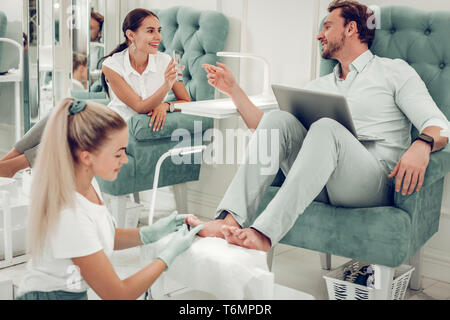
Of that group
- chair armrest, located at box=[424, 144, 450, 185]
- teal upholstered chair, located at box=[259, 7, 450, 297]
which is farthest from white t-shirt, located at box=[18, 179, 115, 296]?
chair armrest, located at box=[424, 144, 450, 185]

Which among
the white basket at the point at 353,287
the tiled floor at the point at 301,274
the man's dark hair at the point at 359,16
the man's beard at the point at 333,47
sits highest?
the man's dark hair at the point at 359,16

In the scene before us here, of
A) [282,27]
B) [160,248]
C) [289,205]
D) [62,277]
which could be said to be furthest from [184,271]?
[282,27]

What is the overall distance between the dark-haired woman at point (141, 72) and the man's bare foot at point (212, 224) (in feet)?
2.82

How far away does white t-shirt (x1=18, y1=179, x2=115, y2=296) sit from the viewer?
3.75ft

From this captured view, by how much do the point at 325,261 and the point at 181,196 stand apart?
82cm

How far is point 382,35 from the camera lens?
203cm

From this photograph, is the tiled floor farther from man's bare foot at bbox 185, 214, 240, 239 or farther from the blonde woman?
the blonde woman

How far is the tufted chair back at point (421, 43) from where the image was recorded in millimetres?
1908

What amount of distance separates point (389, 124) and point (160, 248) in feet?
3.11

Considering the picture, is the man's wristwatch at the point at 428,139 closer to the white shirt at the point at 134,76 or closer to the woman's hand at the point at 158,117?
the woman's hand at the point at 158,117

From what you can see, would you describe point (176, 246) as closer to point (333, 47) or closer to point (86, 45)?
point (333, 47)

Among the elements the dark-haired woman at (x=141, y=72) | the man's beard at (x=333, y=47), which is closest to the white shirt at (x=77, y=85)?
the dark-haired woman at (x=141, y=72)
